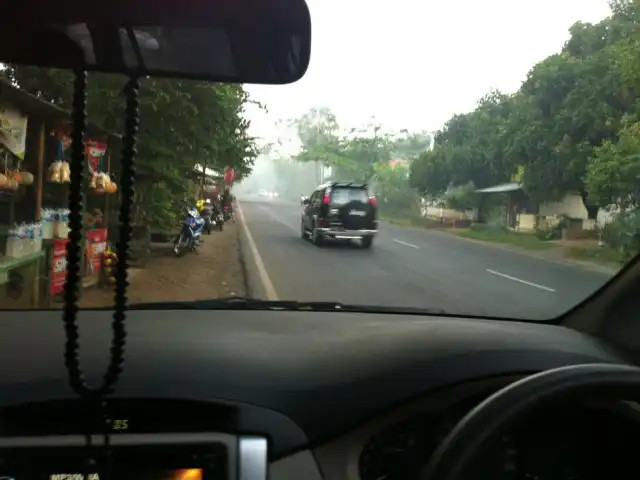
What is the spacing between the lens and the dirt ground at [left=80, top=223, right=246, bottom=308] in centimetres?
376

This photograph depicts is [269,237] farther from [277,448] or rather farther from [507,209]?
[277,448]

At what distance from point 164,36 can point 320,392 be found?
155 centimetres

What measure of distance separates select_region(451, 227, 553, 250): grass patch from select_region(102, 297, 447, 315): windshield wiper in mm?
1046

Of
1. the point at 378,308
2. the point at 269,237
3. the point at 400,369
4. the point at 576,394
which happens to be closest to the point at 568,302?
the point at 378,308

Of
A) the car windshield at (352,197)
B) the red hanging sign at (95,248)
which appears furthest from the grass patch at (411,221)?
the red hanging sign at (95,248)

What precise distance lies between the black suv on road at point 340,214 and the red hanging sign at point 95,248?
1.77 m

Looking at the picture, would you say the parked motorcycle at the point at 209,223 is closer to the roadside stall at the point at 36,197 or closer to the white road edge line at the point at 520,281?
the roadside stall at the point at 36,197

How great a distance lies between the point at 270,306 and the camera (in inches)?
147

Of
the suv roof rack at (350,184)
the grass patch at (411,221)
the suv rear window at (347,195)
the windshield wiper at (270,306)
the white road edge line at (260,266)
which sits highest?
the suv roof rack at (350,184)

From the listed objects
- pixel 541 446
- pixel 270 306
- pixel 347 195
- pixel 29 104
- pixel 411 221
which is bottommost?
pixel 541 446

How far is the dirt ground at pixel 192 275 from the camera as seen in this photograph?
12.3 ft

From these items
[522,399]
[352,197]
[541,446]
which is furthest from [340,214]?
[522,399]

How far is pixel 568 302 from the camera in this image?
151 inches

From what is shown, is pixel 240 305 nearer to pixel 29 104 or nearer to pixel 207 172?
pixel 207 172
